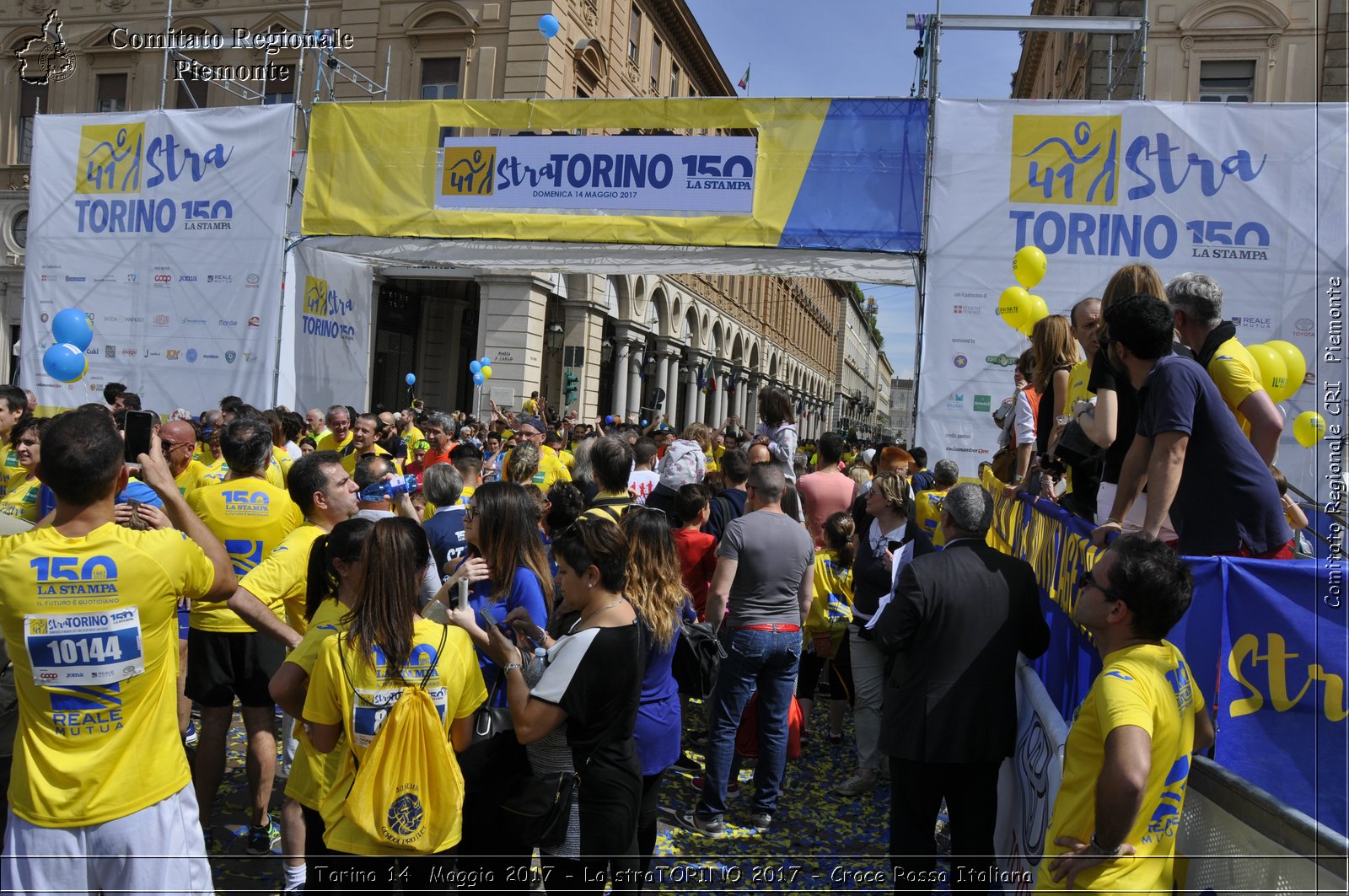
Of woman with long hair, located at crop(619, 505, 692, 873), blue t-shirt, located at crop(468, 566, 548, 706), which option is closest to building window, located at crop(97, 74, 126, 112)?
blue t-shirt, located at crop(468, 566, 548, 706)

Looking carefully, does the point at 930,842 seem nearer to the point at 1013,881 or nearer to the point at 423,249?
the point at 1013,881

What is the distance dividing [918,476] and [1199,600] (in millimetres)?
5394

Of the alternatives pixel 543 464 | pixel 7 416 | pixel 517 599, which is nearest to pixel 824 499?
pixel 543 464

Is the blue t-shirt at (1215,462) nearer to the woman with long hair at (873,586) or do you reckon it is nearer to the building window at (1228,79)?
the woman with long hair at (873,586)

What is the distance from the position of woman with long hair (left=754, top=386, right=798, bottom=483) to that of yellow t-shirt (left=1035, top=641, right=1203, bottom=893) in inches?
232

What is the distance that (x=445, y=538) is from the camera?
15.1 feet

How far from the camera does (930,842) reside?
3627 mm

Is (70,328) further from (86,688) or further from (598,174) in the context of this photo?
(86,688)

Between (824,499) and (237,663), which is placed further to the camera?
(824,499)

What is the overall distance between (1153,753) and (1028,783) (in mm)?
1140

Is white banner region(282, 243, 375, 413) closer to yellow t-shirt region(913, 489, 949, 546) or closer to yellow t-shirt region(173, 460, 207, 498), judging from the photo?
yellow t-shirt region(173, 460, 207, 498)

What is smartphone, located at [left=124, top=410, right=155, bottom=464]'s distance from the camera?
3123mm

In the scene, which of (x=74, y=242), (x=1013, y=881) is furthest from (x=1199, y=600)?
(x=74, y=242)

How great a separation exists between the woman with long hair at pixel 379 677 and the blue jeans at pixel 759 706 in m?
2.22
